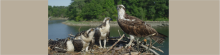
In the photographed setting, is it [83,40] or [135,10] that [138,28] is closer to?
[83,40]

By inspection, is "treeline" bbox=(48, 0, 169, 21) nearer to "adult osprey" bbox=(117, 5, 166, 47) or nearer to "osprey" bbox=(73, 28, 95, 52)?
"osprey" bbox=(73, 28, 95, 52)

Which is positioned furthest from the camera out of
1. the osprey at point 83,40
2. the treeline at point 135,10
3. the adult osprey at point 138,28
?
the treeline at point 135,10

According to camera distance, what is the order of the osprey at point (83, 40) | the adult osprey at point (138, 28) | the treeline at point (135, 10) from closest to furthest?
the adult osprey at point (138, 28) → the osprey at point (83, 40) → the treeline at point (135, 10)

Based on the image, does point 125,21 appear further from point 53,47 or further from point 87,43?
point 53,47

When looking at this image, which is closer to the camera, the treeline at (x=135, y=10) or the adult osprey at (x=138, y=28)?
the adult osprey at (x=138, y=28)

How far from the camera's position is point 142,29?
535 centimetres

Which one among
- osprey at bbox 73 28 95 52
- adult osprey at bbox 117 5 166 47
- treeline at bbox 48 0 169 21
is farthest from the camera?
treeline at bbox 48 0 169 21

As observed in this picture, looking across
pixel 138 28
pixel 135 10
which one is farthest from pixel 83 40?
pixel 135 10

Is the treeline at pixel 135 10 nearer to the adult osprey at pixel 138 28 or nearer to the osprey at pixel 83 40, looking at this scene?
the osprey at pixel 83 40

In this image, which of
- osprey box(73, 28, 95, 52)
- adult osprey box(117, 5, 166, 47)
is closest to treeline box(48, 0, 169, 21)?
osprey box(73, 28, 95, 52)

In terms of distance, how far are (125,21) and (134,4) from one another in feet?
Answer: 108

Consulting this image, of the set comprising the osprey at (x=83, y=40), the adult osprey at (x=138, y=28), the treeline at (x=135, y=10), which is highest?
the treeline at (x=135, y=10)

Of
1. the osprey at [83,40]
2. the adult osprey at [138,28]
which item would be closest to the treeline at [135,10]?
the osprey at [83,40]

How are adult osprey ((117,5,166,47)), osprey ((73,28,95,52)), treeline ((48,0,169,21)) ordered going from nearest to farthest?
1. adult osprey ((117,5,166,47))
2. osprey ((73,28,95,52))
3. treeline ((48,0,169,21))
